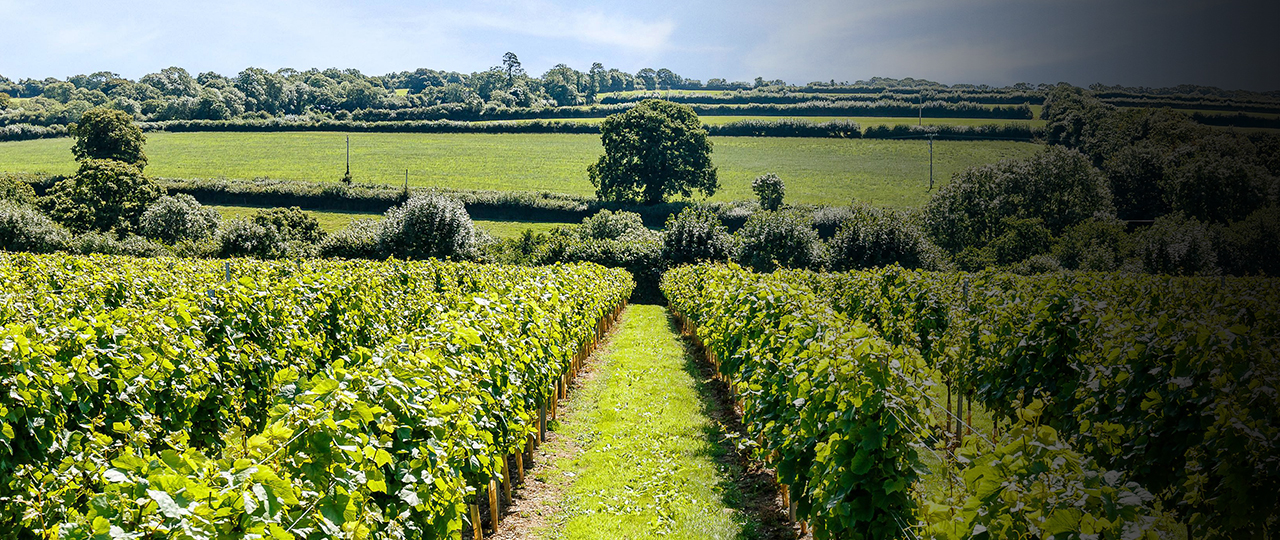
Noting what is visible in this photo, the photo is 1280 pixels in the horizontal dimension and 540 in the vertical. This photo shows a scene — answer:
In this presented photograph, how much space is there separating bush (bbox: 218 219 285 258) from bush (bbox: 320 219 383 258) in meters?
2.40

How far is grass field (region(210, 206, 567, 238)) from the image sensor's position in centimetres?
4559

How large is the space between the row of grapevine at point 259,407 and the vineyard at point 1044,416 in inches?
100

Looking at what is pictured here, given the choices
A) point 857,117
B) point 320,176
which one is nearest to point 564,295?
point 320,176

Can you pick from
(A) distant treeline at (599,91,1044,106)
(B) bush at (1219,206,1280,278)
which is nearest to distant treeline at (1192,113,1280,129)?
(B) bush at (1219,206,1280,278)

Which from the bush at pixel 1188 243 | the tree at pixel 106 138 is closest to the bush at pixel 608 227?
the bush at pixel 1188 243

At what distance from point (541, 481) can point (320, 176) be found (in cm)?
5442

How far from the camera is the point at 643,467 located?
7977 mm

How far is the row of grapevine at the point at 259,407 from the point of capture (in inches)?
120

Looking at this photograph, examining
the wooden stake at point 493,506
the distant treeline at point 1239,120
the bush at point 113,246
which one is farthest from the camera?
the bush at point 113,246

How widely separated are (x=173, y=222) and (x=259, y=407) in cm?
4114

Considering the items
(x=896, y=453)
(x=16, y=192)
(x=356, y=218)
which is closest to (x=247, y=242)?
(x=356, y=218)

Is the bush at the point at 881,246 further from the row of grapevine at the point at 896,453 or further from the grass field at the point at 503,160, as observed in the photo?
the row of grapevine at the point at 896,453

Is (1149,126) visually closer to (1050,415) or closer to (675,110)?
(1050,415)

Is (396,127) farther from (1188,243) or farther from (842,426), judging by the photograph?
(842,426)
